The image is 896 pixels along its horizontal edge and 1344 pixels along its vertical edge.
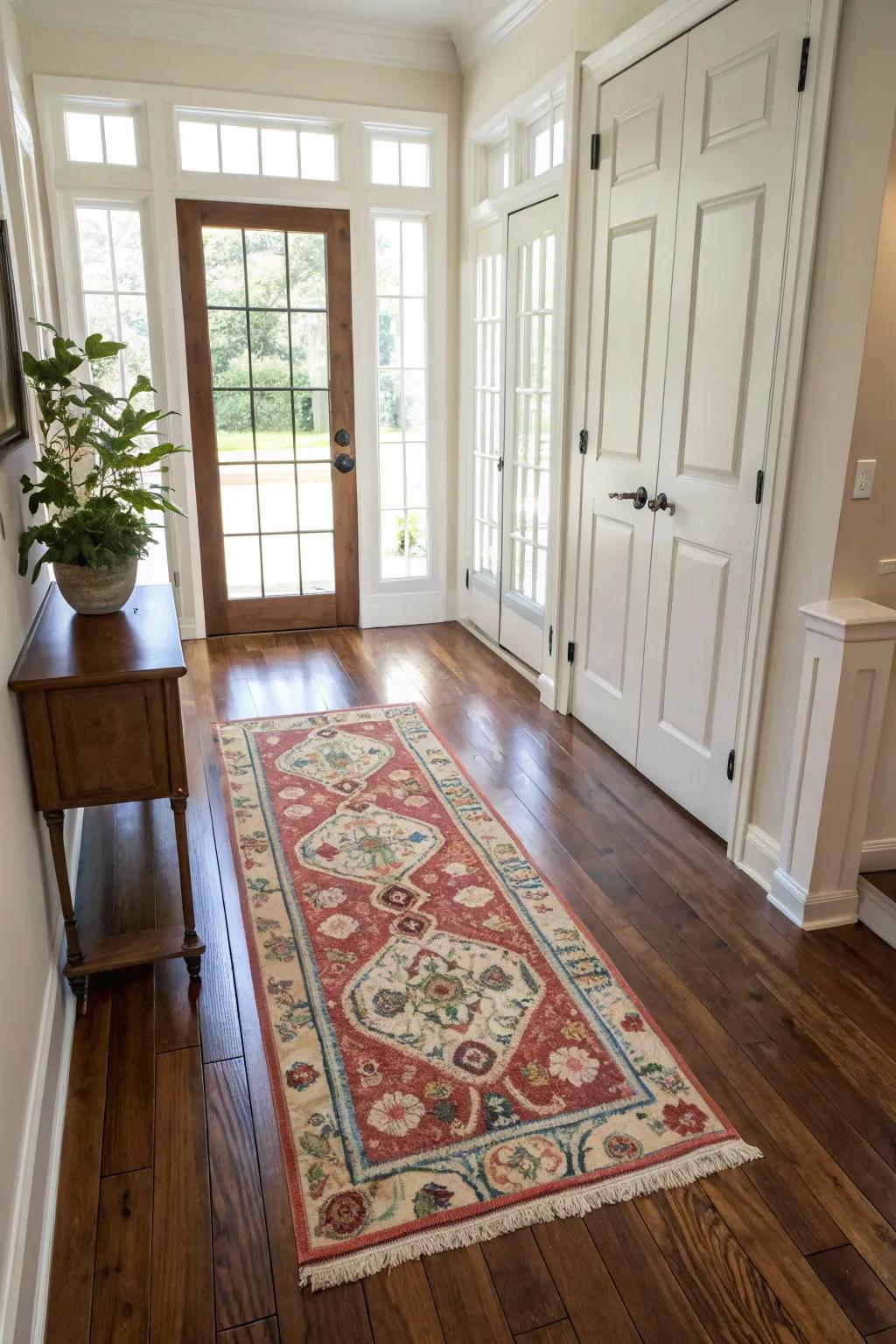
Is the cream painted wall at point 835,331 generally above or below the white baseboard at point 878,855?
above

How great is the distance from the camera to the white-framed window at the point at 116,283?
14.8ft

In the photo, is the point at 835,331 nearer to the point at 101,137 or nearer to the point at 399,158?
the point at 399,158

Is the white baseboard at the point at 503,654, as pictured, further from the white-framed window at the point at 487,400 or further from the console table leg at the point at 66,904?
the console table leg at the point at 66,904

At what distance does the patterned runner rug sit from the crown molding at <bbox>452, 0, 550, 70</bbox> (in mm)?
3363

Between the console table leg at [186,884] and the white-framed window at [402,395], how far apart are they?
328 centimetres

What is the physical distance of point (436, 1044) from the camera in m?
2.13

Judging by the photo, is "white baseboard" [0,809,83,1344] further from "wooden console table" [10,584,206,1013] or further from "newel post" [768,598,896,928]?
"newel post" [768,598,896,928]

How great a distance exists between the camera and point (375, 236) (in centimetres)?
493

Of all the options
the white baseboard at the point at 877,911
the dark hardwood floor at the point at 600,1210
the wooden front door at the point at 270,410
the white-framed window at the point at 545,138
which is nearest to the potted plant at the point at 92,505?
the dark hardwood floor at the point at 600,1210

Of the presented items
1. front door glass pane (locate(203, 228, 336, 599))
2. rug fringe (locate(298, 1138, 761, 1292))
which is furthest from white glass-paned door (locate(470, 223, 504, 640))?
rug fringe (locate(298, 1138, 761, 1292))

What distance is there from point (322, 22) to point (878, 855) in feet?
14.7

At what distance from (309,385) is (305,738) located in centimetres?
220

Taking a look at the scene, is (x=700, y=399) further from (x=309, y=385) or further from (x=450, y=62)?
(x=450, y=62)

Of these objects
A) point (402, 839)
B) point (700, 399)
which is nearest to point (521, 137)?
point (700, 399)
